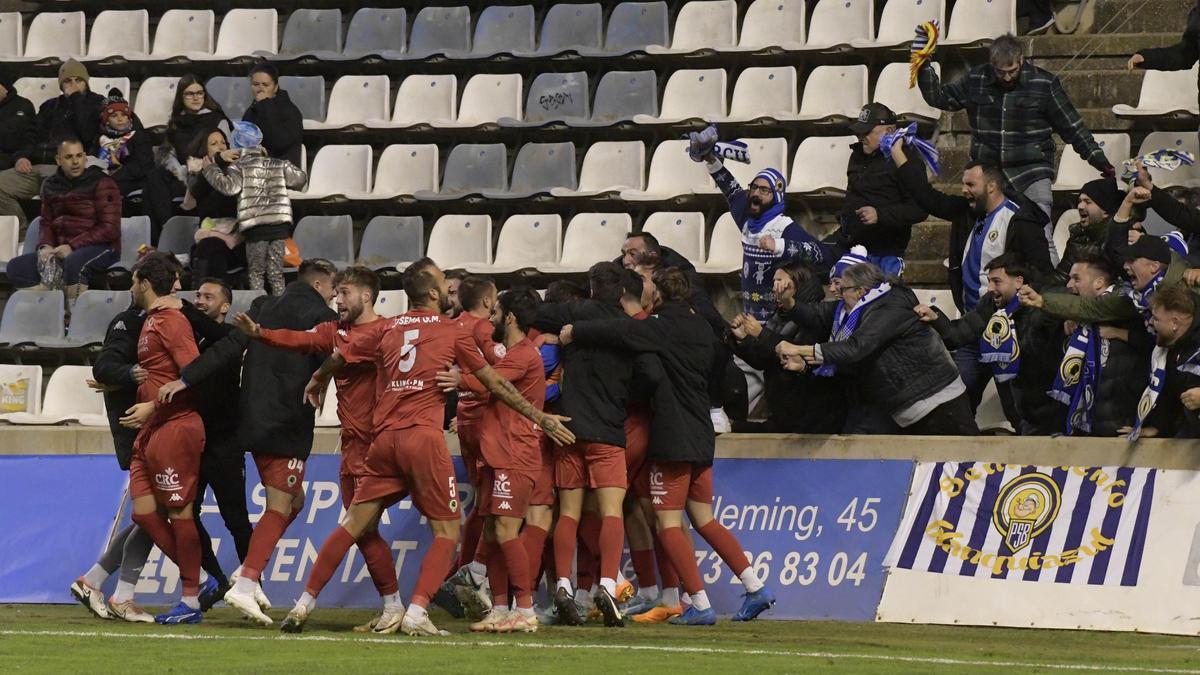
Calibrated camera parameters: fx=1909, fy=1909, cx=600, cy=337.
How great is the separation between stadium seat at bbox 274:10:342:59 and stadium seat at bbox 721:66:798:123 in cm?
432

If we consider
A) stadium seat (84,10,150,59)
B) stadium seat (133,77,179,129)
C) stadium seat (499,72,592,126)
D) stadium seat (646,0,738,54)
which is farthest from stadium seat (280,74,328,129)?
stadium seat (646,0,738,54)

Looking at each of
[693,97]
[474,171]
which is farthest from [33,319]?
[693,97]

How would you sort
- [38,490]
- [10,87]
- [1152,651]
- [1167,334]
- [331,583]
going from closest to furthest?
[1152,651] < [1167,334] < [331,583] < [38,490] < [10,87]

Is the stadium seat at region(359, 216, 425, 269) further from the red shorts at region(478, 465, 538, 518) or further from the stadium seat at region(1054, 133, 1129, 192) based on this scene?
the red shorts at region(478, 465, 538, 518)

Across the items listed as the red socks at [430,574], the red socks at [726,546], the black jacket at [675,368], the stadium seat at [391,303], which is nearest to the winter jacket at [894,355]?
the black jacket at [675,368]

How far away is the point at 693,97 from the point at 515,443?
22.5 feet

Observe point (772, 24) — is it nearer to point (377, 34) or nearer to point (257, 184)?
point (377, 34)

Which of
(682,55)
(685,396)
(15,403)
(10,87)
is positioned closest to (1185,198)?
(685,396)

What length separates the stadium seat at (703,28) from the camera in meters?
17.5

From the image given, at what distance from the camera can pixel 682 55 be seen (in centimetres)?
1758

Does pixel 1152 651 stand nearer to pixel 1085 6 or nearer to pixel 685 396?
pixel 685 396

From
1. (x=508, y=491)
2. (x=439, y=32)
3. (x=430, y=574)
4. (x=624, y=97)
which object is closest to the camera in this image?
(x=430, y=574)

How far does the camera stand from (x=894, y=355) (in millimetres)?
11883

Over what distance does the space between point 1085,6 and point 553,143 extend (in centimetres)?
482
